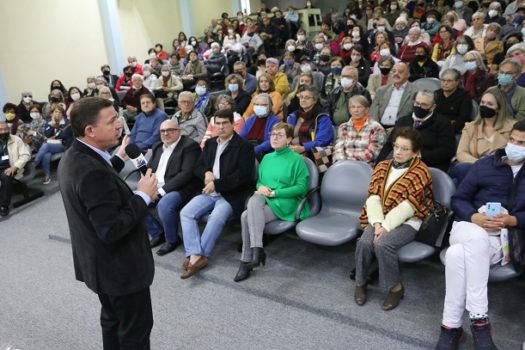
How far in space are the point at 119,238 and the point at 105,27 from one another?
9.93m

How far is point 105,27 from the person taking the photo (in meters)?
Answer: 10.2

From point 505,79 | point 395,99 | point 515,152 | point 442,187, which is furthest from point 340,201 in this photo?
point 505,79

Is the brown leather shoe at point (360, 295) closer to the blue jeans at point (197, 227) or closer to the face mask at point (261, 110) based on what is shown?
the blue jeans at point (197, 227)

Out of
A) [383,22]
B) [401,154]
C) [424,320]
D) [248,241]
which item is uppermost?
[383,22]

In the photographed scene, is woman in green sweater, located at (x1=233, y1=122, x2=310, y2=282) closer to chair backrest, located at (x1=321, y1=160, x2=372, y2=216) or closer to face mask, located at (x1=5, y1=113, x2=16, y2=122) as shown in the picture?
chair backrest, located at (x1=321, y1=160, x2=372, y2=216)

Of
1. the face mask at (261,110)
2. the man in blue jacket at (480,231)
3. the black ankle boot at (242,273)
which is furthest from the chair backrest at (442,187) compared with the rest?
the face mask at (261,110)

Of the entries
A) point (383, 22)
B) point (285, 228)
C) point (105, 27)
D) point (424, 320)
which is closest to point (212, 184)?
point (285, 228)

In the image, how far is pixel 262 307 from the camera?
2.71 meters

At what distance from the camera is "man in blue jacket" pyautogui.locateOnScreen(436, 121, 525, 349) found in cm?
215

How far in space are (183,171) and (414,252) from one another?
6.39 ft

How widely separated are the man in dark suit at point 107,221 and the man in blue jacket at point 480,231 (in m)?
1.50

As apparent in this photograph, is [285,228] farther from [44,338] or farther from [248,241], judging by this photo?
[44,338]

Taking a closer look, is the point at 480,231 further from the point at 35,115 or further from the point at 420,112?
the point at 35,115

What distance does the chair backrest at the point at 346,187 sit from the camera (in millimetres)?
3115
